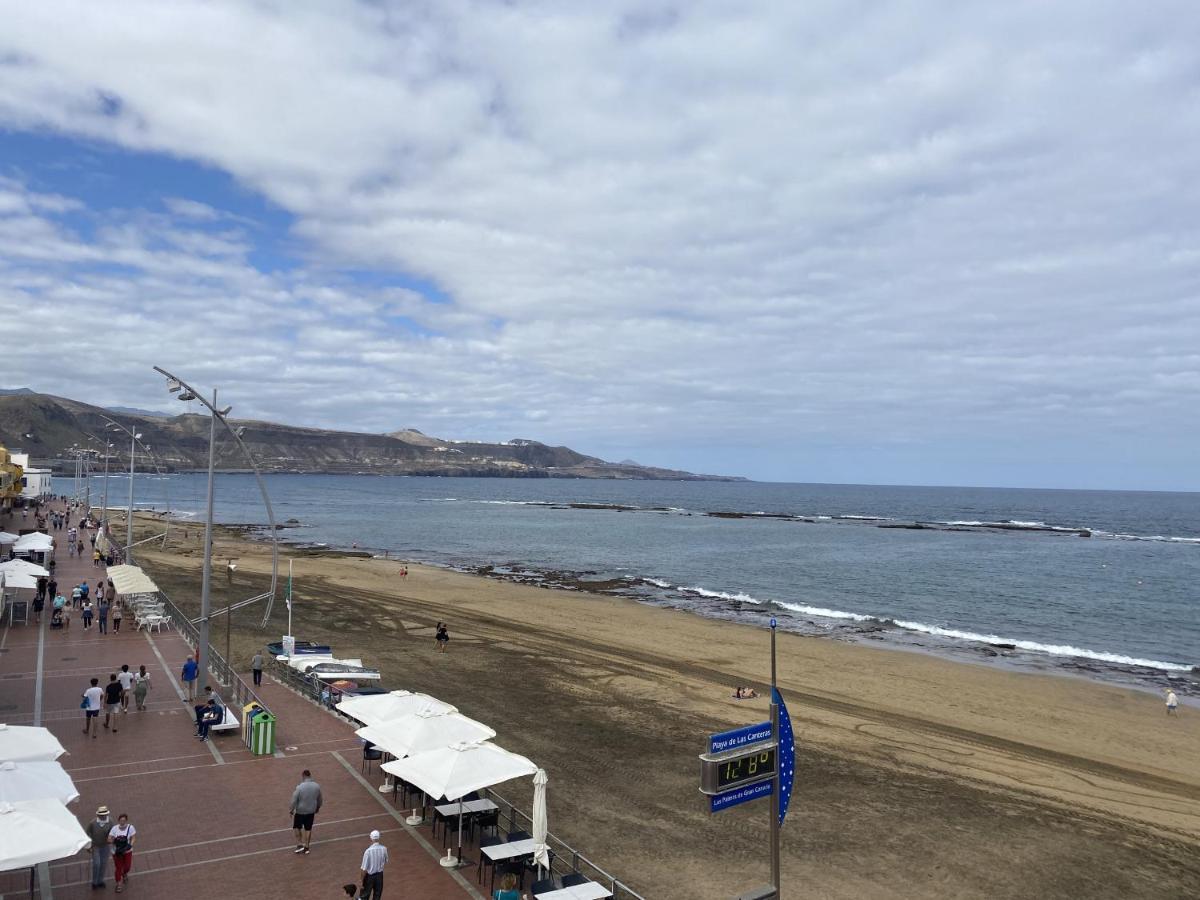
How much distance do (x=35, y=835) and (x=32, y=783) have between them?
152 cm

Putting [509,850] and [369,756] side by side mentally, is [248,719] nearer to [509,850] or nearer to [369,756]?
[369,756]

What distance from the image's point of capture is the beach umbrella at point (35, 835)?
8.88 metres

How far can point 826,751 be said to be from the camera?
20.9m

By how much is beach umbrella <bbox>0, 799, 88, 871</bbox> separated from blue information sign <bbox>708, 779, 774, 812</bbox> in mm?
7277

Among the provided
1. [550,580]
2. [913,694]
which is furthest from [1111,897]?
[550,580]

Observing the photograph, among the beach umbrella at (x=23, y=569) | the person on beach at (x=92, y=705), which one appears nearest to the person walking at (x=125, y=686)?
the person on beach at (x=92, y=705)

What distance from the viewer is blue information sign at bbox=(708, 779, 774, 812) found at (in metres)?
8.26

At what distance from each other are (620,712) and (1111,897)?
1271 cm

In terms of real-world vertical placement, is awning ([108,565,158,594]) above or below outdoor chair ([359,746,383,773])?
above

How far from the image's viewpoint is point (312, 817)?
39.1ft

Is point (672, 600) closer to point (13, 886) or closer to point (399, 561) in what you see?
point (399, 561)

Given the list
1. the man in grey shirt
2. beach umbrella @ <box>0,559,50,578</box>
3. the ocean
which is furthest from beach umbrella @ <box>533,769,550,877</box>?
the ocean

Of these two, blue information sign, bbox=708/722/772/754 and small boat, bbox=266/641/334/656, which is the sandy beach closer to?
small boat, bbox=266/641/334/656

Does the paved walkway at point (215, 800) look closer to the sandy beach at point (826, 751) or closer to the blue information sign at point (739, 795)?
the sandy beach at point (826, 751)
